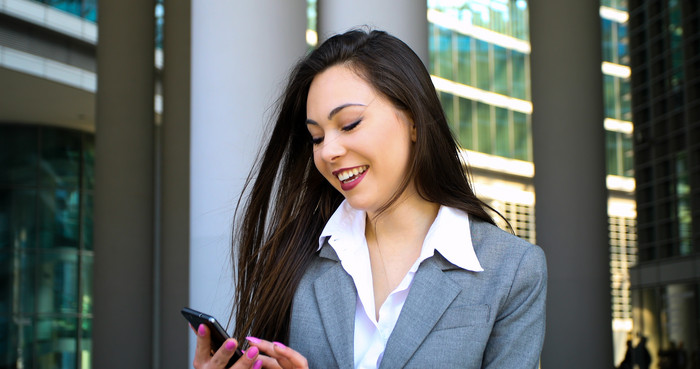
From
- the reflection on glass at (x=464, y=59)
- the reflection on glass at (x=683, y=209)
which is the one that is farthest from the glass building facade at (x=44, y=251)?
the reflection on glass at (x=683, y=209)

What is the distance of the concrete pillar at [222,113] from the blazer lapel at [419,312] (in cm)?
243

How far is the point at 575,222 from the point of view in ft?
20.5

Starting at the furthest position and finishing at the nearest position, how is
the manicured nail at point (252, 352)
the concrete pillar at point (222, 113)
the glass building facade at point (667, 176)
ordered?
the glass building facade at point (667, 176)
the concrete pillar at point (222, 113)
the manicured nail at point (252, 352)

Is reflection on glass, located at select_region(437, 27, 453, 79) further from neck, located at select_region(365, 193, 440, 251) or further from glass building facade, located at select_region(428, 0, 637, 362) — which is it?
neck, located at select_region(365, 193, 440, 251)

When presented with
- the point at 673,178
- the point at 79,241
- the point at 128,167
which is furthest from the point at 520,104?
the point at 128,167

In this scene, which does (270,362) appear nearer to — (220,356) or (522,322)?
(220,356)

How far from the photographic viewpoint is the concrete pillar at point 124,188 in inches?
280

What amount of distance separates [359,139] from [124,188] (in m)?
5.83

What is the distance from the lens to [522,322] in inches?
76.7

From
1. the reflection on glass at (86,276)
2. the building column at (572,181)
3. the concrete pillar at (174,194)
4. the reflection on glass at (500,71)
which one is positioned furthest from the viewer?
the reflection on glass at (500,71)

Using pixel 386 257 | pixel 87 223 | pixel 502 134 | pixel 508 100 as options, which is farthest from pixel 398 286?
pixel 508 100

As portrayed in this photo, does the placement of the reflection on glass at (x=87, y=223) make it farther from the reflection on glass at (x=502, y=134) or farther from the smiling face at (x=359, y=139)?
the smiling face at (x=359, y=139)

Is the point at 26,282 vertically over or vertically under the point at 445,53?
under

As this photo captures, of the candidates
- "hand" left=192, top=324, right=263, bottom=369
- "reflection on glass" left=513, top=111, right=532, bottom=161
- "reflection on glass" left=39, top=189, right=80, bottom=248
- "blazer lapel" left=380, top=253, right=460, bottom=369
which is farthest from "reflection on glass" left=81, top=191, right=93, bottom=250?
"blazer lapel" left=380, top=253, right=460, bottom=369
